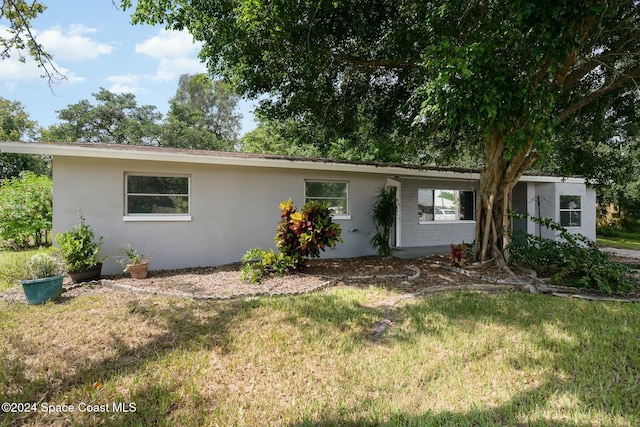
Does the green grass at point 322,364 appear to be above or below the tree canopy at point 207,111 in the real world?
below

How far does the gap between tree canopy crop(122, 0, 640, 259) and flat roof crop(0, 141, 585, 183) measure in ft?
4.27

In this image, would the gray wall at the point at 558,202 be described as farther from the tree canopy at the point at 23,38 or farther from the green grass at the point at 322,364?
the tree canopy at the point at 23,38

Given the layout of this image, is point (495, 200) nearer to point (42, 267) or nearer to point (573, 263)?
point (573, 263)

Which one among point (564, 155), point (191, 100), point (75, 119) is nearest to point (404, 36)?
point (564, 155)

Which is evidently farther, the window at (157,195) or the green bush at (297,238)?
the window at (157,195)

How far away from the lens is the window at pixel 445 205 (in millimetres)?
12484

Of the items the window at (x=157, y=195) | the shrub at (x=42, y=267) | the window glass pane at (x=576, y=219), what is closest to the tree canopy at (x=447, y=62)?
the window at (x=157, y=195)

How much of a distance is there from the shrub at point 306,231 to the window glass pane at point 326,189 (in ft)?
8.01

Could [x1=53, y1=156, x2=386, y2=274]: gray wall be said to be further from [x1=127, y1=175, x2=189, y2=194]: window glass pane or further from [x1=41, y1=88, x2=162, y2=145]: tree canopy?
[x1=41, y1=88, x2=162, y2=145]: tree canopy

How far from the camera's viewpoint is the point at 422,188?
487 inches

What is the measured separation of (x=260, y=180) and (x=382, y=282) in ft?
13.9

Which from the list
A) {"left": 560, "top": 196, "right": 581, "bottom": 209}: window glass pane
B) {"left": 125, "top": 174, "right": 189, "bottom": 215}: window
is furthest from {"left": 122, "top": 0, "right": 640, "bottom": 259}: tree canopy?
{"left": 560, "top": 196, "right": 581, "bottom": 209}: window glass pane

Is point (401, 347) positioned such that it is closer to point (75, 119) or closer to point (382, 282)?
point (382, 282)

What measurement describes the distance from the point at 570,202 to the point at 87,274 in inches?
669
